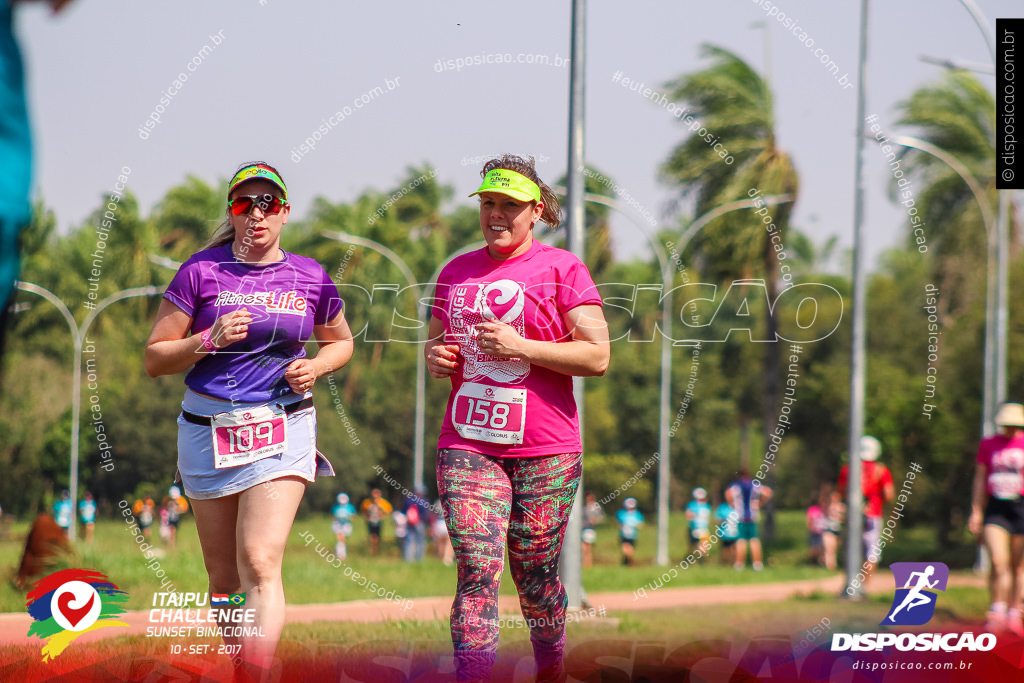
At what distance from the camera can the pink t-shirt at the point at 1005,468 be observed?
660 cm

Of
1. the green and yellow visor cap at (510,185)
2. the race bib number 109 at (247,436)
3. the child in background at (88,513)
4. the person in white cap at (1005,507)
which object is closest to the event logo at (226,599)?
the race bib number 109 at (247,436)

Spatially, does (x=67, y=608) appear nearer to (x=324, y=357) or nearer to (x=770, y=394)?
(x=324, y=357)

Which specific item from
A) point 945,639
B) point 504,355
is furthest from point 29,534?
point 945,639

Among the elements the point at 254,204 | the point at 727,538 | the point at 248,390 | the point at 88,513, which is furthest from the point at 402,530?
the point at 254,204

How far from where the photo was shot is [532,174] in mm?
3832

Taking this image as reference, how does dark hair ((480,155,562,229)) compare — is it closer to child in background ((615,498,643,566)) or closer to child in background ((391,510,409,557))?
child in background ((391,510,409,557))

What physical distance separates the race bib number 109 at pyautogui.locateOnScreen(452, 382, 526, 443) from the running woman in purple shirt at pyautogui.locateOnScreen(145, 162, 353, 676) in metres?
0.55

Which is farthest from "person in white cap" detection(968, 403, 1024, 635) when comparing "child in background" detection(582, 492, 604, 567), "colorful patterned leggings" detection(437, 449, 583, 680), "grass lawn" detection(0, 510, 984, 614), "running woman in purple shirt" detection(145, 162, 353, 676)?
"child in background" detection(582, 492, 604, 567)

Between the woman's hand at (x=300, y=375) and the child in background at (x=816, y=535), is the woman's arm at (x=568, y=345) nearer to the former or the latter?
the woman's hand at (x=300, y=375)

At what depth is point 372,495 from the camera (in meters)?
13.5

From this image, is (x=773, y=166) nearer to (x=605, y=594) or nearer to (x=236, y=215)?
(x=605, y=594)

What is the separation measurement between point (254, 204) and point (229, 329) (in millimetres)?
487

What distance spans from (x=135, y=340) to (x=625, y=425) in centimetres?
1794

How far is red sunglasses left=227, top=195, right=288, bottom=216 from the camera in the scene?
376cm
